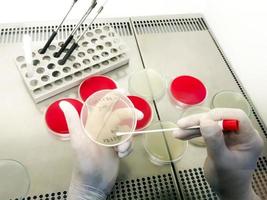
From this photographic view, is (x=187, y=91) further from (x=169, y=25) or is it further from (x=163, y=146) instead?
(x=169, y=25)

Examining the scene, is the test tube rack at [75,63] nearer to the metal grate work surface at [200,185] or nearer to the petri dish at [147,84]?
the petri dish at [147,84]

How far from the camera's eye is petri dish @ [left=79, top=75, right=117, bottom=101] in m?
1.27

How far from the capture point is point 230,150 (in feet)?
3.37

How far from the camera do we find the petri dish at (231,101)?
1.32 metres

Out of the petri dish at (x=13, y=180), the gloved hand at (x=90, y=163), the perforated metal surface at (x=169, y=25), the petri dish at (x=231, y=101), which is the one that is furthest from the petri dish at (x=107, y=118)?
the perforated metal surface at (x=169, y=25)

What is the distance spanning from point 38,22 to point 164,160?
2.89 feet

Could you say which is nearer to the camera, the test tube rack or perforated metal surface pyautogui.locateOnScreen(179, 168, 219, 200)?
perforated metal surface pyautogui.locateOnScreen(179, 168, 219, 200)

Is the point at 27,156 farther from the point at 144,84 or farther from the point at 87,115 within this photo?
the point at 144,84

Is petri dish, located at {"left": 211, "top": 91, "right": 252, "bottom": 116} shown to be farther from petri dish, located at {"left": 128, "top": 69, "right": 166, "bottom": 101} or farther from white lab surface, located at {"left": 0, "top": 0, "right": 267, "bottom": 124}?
petri dish, located at {"left": 128, "top": 69, "right": 166, "bottom": 101}

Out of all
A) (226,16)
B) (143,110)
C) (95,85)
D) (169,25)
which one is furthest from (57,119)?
(226,16)

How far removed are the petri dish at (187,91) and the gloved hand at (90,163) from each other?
0.27 metres

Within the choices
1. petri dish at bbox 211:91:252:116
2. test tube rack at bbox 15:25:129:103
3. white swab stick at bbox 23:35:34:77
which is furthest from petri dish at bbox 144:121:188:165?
white swab stick at bbox 23:35:34:77

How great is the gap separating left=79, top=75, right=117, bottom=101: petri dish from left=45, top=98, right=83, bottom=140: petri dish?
65 millimetres

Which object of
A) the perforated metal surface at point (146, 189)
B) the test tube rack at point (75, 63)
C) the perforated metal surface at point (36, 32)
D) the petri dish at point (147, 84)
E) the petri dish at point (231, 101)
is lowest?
the perforated metal surface at point (146, 189)
